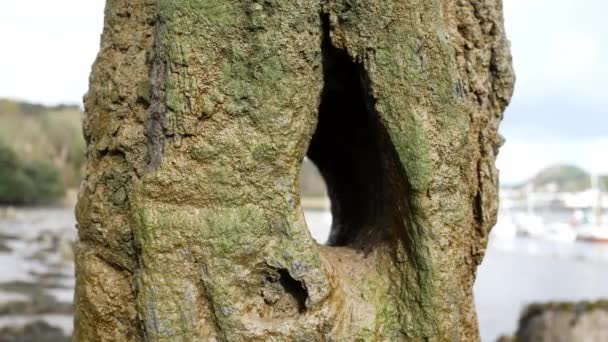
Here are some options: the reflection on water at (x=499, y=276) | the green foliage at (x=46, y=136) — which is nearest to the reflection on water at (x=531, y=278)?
the reflection on water at (x=499, y=276)

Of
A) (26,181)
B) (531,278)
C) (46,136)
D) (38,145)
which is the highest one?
(46,136)

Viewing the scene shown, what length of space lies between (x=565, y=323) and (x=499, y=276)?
6090 mm

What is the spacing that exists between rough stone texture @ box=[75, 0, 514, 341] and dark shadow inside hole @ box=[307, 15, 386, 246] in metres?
0.03

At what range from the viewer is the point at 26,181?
88.1 feet

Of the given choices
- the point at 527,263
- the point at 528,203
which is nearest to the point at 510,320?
the point at 527,263

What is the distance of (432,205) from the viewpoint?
2.12 metres

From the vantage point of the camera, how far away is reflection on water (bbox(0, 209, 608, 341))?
844cm

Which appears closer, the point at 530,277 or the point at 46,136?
the point at 530,277

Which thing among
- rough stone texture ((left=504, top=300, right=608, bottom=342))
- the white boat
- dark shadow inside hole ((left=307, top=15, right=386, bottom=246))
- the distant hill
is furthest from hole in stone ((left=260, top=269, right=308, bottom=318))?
the distant hill

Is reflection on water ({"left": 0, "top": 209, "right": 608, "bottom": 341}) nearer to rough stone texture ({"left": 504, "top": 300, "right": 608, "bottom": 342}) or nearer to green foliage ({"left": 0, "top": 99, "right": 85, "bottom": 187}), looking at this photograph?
rough stone texture ({"left": 504, "top": 300, "right": 608, "bottom": 342})

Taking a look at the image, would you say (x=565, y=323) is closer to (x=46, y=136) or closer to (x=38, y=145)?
(x=38, y=145)

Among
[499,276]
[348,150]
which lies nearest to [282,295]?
[348,150]

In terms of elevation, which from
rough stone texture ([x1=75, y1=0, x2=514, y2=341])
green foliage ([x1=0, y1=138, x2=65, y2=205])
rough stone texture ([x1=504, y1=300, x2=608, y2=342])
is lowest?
rough stone texture ([x1=504, y1=300, x2=608, y2=342])

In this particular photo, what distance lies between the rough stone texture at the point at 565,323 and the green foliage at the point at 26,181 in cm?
2351
